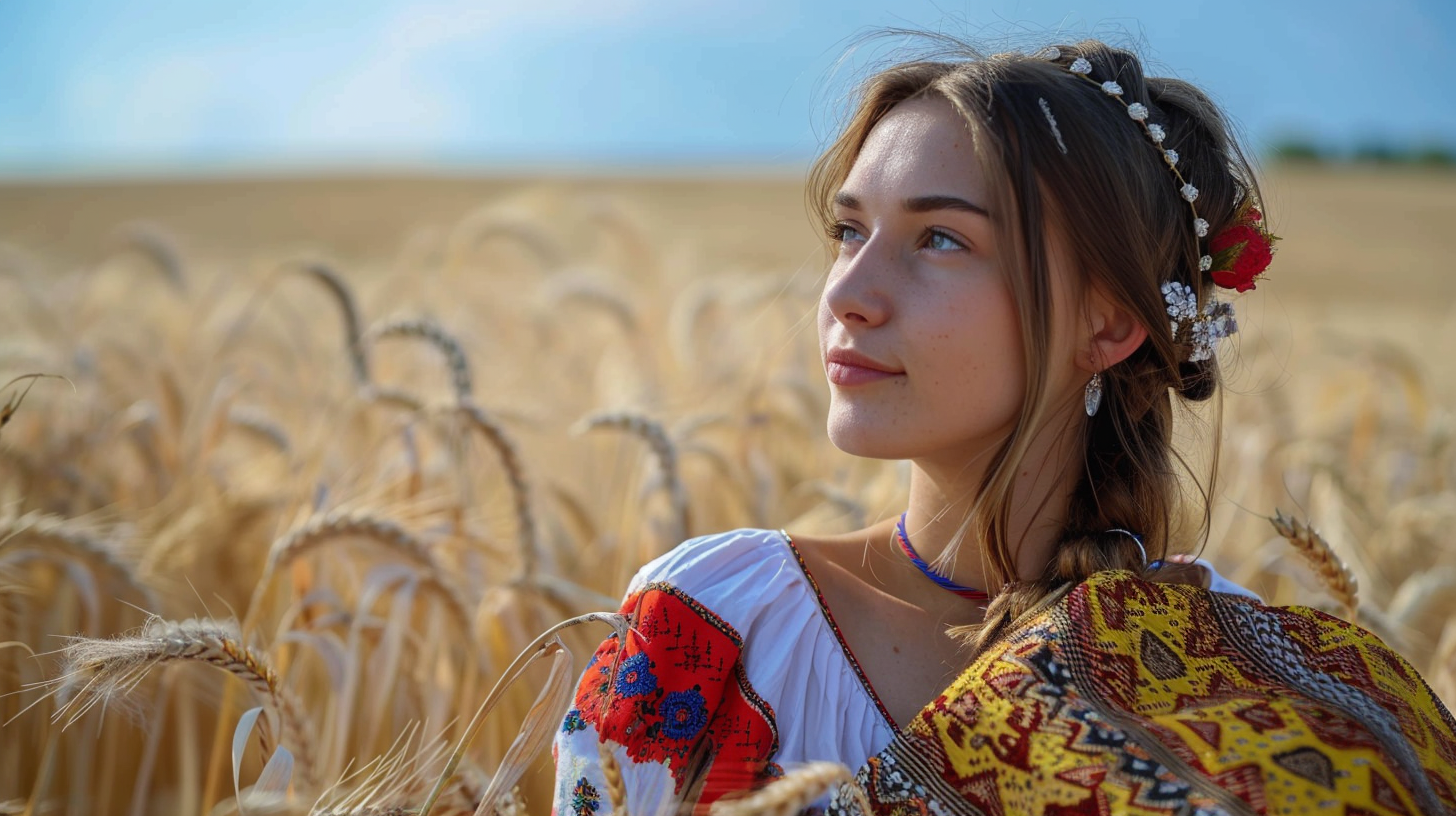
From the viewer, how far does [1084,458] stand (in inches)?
63.3

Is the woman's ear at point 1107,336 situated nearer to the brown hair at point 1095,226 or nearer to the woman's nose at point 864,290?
the brown hair at point 1095,226

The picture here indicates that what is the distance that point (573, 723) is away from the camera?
1.38 m

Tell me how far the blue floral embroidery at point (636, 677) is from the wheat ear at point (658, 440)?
2.57 feet

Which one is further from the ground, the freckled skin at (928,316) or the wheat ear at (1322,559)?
the freckled skin at (928,316)

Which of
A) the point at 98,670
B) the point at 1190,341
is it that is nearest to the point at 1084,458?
the point at 1190,341

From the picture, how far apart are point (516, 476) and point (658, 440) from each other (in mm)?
299

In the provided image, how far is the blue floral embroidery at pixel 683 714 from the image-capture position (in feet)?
4.41

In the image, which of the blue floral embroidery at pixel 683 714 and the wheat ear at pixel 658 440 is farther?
the wheat ear at pixel 658 440

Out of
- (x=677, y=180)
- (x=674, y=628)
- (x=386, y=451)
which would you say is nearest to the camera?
(x=674, y=628)

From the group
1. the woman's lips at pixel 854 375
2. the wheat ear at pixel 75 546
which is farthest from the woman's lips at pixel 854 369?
the wheat ear at pixel 75 546

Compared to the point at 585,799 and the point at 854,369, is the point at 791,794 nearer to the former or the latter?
the point at 585,799

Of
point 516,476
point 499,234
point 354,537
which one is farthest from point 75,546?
point 499,234

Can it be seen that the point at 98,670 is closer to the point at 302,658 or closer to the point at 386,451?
the point at 302,658

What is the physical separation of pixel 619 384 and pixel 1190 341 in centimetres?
227
